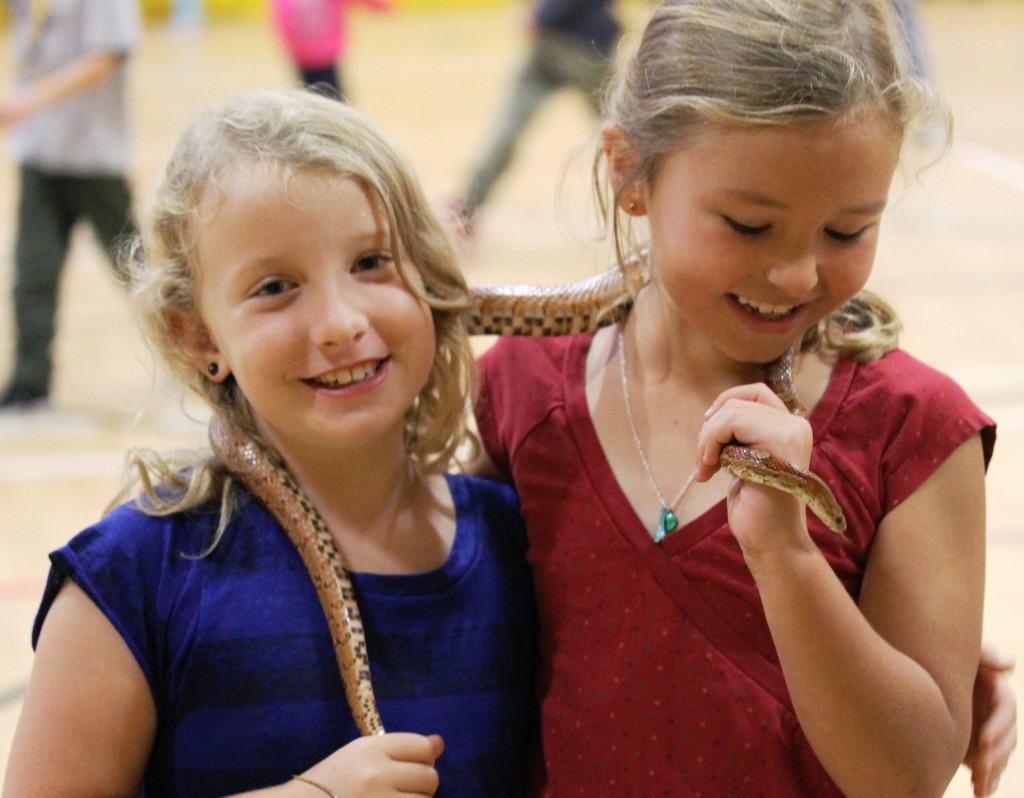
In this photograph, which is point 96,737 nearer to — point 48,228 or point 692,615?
point 692,615

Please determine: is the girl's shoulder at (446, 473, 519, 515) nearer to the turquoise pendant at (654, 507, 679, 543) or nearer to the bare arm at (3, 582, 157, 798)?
the turquoise pendant at (654, 507, 679, 543)

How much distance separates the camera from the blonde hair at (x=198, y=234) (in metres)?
1.46

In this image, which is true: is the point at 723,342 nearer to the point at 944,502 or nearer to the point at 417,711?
the point at 944,502

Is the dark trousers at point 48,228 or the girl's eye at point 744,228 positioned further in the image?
the dark trousers at point 48,228

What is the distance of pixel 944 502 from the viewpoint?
137cm

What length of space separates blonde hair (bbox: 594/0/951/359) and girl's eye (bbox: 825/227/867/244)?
11 centimetres

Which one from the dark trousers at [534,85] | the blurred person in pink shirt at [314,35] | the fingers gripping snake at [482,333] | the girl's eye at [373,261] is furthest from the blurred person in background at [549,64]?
the girl's eye at [373,261]

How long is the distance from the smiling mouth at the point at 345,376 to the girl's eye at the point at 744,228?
1.36 feet

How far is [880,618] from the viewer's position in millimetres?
1370

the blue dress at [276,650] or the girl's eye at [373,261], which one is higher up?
the girl's eye at [373,261]

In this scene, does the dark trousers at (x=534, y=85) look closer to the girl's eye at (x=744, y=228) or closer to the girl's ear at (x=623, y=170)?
the girl's ear at (x=623, y=170)

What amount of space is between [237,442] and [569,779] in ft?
1.75

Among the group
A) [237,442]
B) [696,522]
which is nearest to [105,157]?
[237,442]

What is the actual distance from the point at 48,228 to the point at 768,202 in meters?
3.99
